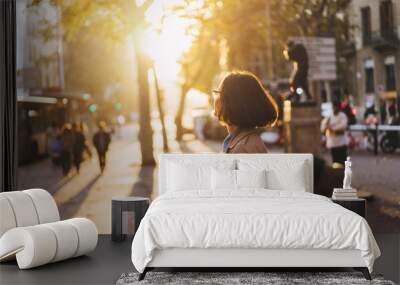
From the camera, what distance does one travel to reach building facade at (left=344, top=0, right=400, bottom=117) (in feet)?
26.0

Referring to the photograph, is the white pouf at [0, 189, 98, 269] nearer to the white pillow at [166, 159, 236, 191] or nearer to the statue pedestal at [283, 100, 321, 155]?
the white pillow at [166, 159, 236, 191]

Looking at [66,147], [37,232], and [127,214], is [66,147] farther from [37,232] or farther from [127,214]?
[37,232]

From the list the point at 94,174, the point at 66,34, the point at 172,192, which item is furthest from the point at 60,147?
the point at 172,192

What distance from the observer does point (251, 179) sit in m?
6.11

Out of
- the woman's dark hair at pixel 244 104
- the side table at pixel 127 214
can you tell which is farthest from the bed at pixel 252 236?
the side table at pixel 127 214

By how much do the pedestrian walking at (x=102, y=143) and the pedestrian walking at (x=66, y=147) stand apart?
0.87 feet

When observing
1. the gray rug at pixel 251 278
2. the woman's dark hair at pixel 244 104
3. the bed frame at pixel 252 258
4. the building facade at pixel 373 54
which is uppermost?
the building facade at pixel 373 54

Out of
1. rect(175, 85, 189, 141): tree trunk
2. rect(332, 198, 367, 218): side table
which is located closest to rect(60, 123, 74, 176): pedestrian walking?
rect(175, 85, 189, 141): tree trunk

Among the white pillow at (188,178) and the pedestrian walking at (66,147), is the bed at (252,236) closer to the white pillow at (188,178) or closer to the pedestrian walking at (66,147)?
the white pillow at (188,178)

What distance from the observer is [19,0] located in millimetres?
7969

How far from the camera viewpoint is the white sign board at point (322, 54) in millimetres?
8117

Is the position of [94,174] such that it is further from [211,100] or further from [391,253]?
[391,253]

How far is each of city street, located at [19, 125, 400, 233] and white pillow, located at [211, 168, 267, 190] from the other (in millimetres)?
1982

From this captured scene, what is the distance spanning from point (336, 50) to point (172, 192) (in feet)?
9.92
